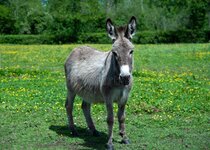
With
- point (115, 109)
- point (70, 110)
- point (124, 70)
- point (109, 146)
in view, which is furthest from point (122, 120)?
point (115, 109)

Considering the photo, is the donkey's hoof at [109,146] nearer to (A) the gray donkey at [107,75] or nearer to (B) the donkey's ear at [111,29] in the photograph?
(A) the gray donkey at [107,75]

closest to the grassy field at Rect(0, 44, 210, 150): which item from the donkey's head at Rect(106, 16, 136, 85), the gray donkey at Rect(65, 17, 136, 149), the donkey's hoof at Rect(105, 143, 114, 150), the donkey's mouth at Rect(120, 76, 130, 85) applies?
the donkey's hoof at Rect(105, 143, 114, 150)

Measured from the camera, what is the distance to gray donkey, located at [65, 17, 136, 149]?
27.3 ft

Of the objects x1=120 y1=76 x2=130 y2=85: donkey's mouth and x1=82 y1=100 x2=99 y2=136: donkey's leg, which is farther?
x1=82 y1=100 x2=99 y2=136: donkey's leg

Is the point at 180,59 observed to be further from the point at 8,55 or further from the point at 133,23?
the point at 133,23

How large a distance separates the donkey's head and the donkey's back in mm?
1096

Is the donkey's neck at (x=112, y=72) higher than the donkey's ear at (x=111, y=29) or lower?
lower

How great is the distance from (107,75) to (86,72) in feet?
3.89

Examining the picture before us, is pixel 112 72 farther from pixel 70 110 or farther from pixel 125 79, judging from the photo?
pixel 70 110

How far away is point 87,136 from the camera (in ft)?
33.7

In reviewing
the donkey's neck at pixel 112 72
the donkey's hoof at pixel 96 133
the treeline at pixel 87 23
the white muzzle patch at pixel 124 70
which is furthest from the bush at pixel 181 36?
the white muzzle patch at pixel 124 70

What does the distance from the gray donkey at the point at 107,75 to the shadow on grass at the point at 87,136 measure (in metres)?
0.18

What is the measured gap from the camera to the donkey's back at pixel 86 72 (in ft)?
31.5

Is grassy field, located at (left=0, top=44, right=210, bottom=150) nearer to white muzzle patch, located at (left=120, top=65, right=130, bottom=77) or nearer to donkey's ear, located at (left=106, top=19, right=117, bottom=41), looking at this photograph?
white muzzle patch, located at (left=120, top=65, right=130, bottom=77)
